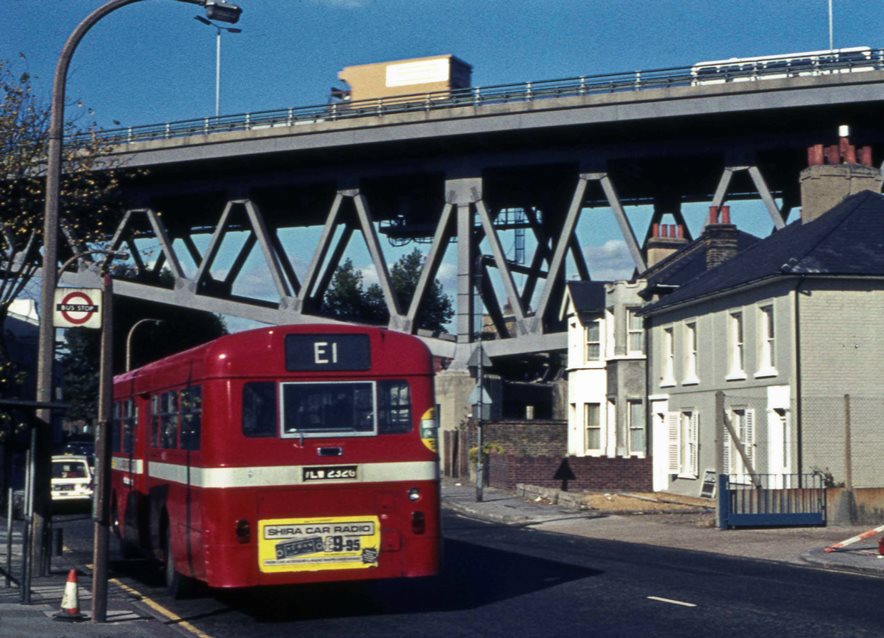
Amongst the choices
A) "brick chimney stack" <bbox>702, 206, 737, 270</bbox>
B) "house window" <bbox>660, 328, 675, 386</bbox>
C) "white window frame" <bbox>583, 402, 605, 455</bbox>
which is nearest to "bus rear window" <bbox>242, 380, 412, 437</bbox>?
"house window" <bbox>660, 328, 675, 386</bbox>

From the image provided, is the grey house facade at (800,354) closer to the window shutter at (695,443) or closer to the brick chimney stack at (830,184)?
the window shutter at (695,443)

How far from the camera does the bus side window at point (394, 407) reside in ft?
48.1

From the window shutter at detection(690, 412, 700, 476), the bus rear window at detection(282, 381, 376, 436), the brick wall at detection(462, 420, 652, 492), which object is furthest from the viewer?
the brick wall at detection(462, 420, 652, 492)

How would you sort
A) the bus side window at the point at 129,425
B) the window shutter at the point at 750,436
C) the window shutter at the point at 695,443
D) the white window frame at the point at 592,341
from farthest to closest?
the white window frame at the point at 592,341 → the window shutter at the point at 695,443 → the window shutter at the point at 750,436 → the bus side window at the point at 129,425

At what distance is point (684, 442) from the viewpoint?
40781 mm

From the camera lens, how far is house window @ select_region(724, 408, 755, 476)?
35.3m

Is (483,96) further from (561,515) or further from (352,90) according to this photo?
(561,515)

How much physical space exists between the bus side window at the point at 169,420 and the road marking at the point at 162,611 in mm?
1832

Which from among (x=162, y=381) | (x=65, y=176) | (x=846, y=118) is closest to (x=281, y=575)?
(x=162, y=381)

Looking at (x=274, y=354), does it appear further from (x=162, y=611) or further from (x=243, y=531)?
(x=162, y=611)

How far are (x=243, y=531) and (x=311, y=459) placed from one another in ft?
3.31

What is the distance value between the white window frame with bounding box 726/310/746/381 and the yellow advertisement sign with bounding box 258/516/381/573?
23.6 m

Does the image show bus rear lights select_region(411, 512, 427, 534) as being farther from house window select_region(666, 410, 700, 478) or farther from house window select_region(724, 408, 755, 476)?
house window select_region(666, 410, 700, 478)

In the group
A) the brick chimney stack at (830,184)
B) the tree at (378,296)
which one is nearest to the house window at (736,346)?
the brick chimney stack at (830,184)
